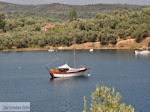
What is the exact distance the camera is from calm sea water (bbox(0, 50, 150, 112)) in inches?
2412

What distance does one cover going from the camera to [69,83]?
7944cm

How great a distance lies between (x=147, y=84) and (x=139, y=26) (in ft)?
295

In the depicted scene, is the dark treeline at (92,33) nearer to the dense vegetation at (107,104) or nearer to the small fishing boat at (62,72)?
the small fishing boat at (62,72)

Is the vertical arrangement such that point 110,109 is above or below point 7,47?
above

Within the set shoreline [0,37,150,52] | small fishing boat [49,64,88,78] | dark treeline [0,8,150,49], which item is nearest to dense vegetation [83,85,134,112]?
small fishing boat [49,64,88,78]

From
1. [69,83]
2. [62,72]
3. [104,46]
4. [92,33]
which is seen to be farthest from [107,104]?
[92,33]

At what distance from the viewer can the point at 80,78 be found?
85438 mm

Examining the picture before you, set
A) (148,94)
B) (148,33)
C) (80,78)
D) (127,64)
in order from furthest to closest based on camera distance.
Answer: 1. (148,33)
2. (127,64)
3. (80,78)
4. (148,94)

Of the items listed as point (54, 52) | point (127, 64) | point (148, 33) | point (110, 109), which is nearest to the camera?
point (110, 109)

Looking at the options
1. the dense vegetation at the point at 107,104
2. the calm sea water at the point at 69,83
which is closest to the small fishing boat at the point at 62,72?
the calm sea water at the point at 69,83

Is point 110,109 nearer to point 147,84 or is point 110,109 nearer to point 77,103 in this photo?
point 77,103

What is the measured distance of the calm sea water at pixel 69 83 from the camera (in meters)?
61.3

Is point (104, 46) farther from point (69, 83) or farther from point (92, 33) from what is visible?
point (69, 83)

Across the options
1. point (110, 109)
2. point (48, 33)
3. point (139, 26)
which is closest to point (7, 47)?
point (48, 33)
